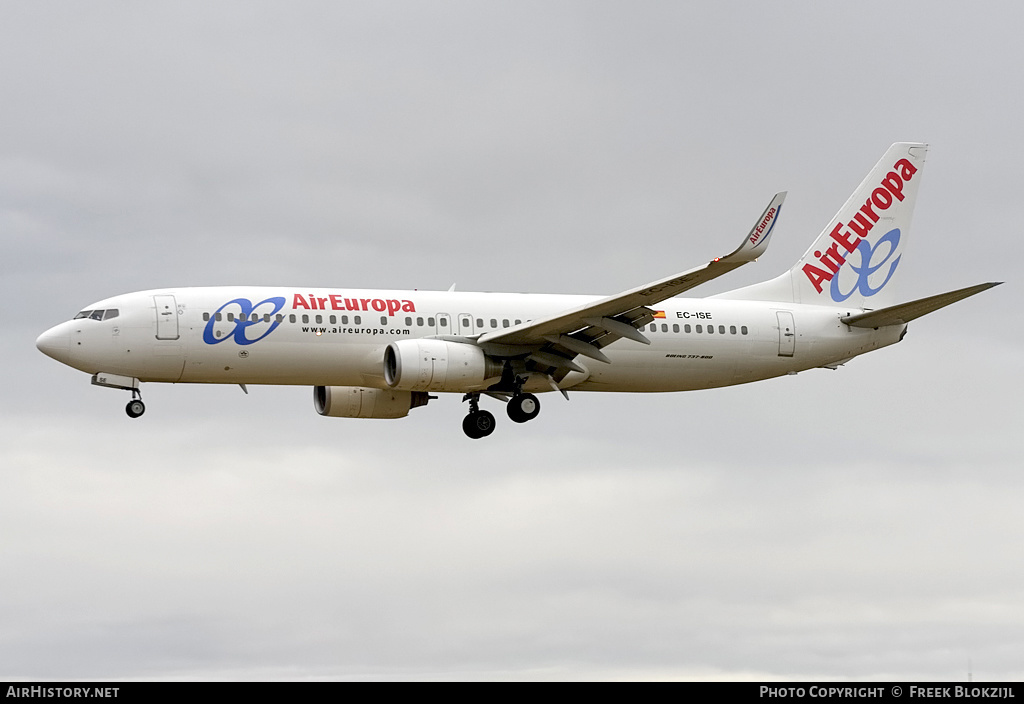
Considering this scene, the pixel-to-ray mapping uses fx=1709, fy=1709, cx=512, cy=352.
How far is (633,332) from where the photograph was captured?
5169 cm

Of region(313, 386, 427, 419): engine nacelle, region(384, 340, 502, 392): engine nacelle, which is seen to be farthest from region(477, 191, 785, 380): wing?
region(313, 386, 427, 419): engine nacelle

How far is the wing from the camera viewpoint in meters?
48.1

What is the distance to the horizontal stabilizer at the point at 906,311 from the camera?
2063 inches

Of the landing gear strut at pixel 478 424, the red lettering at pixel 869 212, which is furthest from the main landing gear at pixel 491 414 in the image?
the red lettering at pixel 869 212

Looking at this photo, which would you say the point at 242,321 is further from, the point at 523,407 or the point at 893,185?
the point at 893,185

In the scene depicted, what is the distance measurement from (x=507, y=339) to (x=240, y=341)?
811cm

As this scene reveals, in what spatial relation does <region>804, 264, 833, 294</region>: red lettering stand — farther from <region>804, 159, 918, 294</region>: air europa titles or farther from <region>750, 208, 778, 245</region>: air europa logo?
<region>750, 208, 778, 245</region>: air europa logo

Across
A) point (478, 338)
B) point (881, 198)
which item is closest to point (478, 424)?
point (478, 338)

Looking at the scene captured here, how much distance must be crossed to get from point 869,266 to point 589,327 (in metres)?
14.1

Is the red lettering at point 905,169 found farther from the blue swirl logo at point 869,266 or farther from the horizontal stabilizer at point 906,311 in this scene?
the horizontal stabilizer at point 906,311

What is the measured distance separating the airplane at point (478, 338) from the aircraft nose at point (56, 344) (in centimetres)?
4

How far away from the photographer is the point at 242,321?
5175 centimetres
